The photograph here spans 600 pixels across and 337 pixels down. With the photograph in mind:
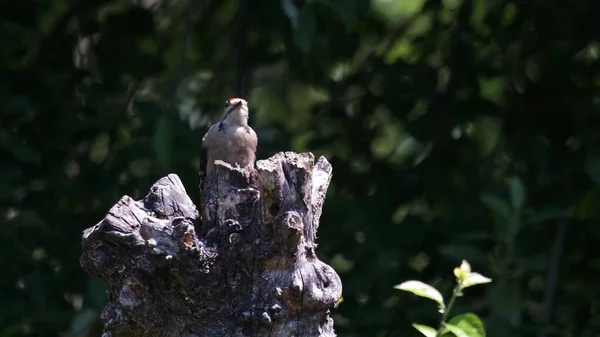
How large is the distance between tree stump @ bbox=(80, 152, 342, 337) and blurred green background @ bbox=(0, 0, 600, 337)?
1.89 metres

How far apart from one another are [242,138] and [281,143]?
0.41m

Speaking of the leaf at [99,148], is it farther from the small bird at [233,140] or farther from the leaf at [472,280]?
the leaf at [472,280]

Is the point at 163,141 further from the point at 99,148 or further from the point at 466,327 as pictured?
the point at 466,327

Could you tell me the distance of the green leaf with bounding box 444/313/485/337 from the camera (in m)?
2.31

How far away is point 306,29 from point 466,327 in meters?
1.86

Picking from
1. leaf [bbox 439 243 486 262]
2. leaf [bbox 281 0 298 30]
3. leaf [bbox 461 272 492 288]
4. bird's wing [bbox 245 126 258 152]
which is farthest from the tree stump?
bird's wing [bbox 245 126 258 152]

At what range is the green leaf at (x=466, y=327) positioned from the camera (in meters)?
2.31

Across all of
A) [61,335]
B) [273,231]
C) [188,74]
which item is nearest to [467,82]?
[188,74]

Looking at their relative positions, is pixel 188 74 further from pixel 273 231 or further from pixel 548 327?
pixel 273 231

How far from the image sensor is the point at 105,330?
212 centimetres

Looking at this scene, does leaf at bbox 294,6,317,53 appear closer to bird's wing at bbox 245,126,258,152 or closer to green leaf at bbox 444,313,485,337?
bird's wing at bbox 245,126,258,152

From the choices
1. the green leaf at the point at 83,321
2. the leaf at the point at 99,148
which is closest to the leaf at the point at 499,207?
the green leaf at the point at 83,321

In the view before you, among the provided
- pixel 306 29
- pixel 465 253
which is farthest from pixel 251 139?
pixel 465 253

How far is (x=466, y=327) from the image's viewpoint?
2342 mm
